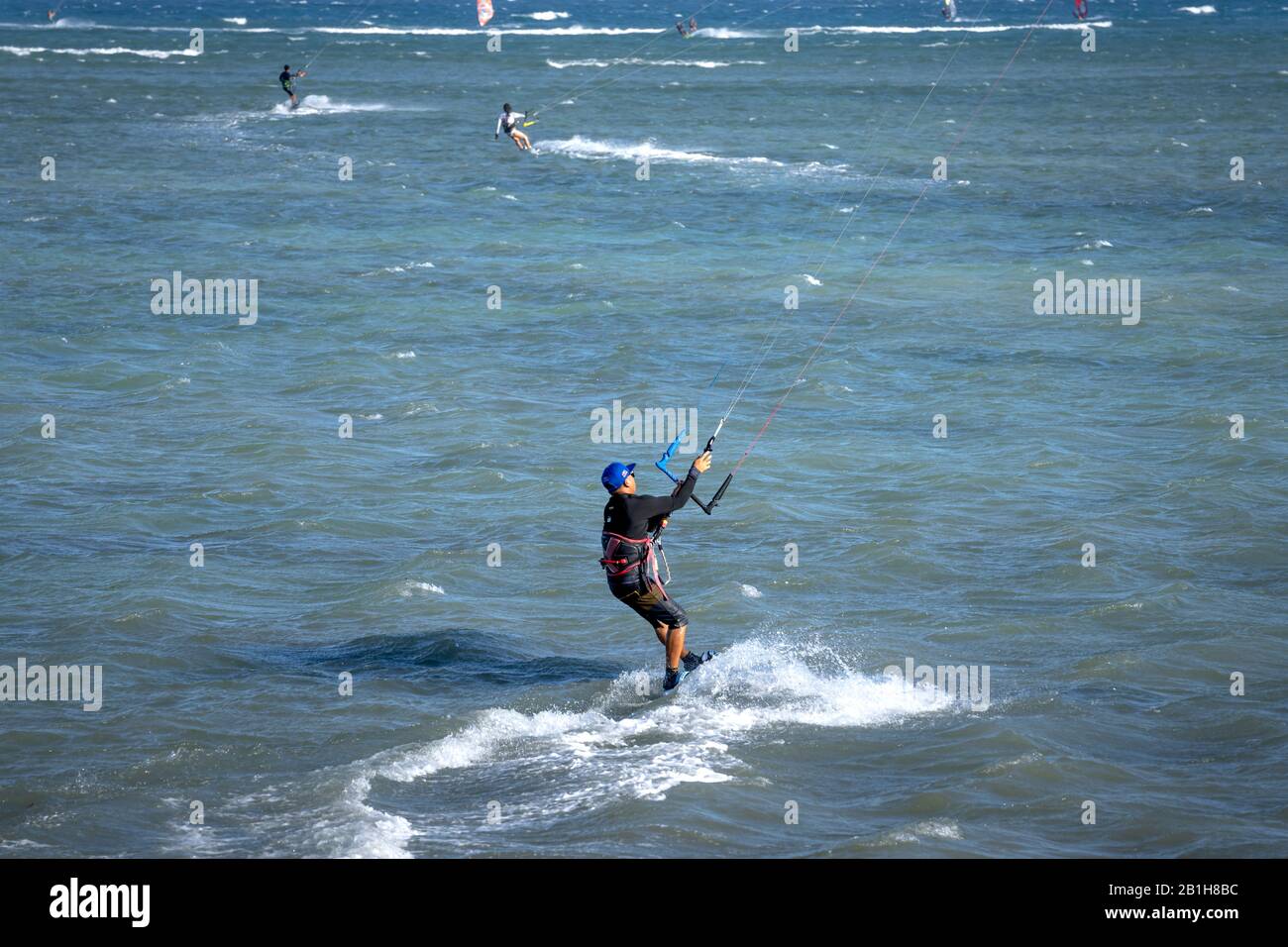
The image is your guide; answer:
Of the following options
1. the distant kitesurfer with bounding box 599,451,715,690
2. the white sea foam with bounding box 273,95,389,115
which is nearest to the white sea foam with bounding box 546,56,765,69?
the white sea foam with bounding box 273,95,389,115

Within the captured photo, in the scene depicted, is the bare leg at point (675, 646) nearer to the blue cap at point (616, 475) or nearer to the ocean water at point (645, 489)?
the ocean water at point (645, 489)

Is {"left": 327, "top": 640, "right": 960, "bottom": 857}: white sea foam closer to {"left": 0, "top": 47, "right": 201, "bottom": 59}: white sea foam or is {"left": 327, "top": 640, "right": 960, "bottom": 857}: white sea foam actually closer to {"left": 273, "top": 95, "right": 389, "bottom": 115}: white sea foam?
{"left": 273, "top": 95, "right": 389, "bottom": 115}: white sea foam

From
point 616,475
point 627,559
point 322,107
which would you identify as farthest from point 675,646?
point 322,107

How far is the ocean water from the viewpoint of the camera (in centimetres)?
1102

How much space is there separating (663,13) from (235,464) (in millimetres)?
125280

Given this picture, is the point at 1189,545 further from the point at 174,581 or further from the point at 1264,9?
the point at 1264,9

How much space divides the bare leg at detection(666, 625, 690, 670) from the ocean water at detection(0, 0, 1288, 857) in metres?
0.29

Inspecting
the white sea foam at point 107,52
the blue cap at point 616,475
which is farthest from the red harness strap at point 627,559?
the white sea foam at point 107,52

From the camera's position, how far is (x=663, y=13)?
139 metres

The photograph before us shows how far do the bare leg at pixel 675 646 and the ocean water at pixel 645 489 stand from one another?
0.95 feet

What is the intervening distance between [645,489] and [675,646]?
699 centimetres

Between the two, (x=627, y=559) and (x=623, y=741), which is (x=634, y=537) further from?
(x=623, y=741)

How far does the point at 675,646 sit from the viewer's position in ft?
41.2

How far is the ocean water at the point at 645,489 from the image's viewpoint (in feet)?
36.2
